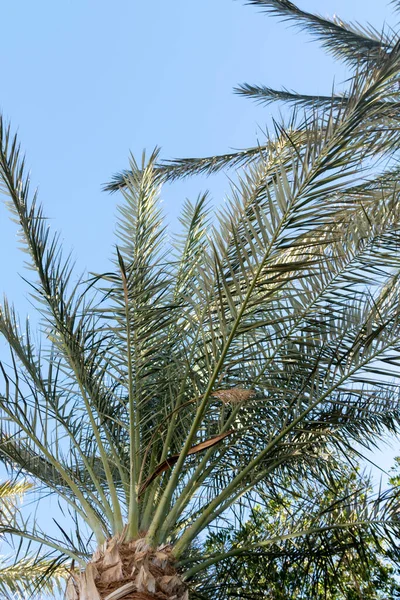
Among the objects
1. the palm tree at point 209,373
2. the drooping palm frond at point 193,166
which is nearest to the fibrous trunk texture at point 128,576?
the palm tree at point 209,373

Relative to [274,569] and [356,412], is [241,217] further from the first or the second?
[274,569]

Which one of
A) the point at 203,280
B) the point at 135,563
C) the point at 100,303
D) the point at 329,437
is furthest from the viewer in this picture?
the point at 329,437

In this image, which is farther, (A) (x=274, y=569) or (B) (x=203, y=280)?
(A) (x=274, y=569)

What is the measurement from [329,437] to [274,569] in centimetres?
100

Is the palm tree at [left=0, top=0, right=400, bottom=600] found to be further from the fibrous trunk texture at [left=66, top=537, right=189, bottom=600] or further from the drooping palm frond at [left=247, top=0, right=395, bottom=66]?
the drooping palm frond at [left=247, top=0, right=395, bottom=66]

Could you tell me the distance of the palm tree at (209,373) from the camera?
386 centimetres

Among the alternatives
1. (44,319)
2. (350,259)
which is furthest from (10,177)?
(350,259)

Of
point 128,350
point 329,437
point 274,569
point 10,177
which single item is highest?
point 10,177

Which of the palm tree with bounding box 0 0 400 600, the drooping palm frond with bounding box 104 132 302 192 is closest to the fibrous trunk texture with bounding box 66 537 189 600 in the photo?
the palm tree with bounding box 0 0 400 600

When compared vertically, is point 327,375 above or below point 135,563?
above

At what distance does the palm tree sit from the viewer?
3859 millimetres

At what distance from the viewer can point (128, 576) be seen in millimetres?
3762

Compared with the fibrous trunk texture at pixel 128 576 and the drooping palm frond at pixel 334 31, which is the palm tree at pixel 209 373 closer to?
the fibrous trunk texture at pixel 128 576

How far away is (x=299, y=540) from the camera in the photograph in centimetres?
453
